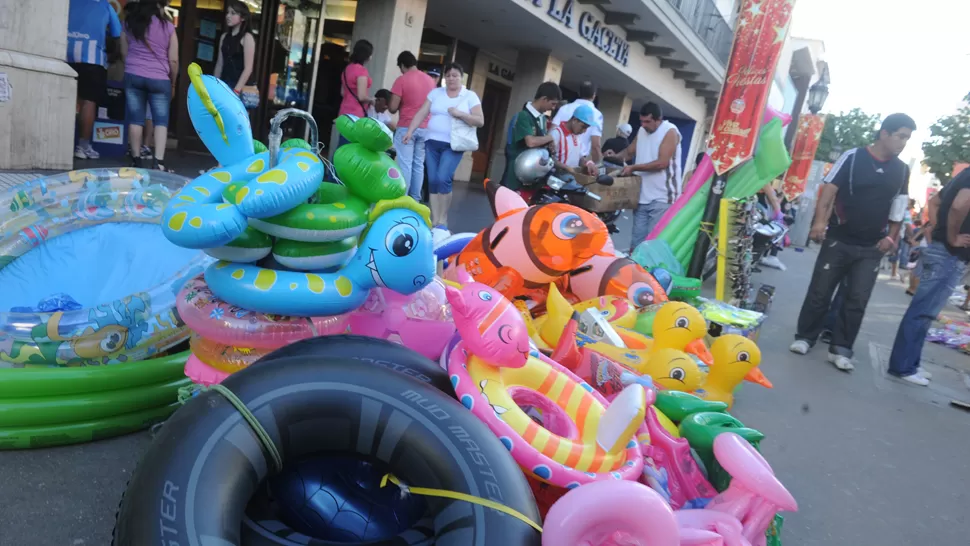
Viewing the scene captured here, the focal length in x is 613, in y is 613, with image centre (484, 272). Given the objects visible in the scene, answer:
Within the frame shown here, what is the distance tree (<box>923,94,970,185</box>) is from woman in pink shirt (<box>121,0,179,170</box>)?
2036 cm

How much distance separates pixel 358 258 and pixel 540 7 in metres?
10.1

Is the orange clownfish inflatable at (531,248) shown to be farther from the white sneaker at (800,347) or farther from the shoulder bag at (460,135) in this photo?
the white sneaker at (800,347)

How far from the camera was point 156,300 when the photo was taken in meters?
2.56

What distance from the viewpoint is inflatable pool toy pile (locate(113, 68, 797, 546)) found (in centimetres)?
148

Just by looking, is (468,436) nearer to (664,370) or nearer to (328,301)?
(328,301)

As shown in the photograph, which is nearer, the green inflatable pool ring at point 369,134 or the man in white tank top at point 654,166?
the green inflatable pool ring at point 369,134

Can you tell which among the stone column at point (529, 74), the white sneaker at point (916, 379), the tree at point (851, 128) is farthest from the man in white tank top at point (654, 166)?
the tree at point (851, 128)

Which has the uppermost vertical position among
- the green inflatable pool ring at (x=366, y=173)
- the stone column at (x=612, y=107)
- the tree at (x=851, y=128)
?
the tree at (x=851, y=128)

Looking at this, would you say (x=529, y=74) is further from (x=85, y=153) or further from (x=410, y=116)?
(x=85, y=153)

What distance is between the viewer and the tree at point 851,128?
104ft

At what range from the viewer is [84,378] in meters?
2.25

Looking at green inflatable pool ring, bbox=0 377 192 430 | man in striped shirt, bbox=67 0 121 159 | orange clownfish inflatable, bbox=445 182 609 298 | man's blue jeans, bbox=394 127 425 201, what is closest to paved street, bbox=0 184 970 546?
green inflatable pool ring, bbox=0 377 192 430

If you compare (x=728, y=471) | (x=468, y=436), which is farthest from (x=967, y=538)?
(x=468, y=436)

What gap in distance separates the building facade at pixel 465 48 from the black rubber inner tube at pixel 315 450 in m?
4.76
